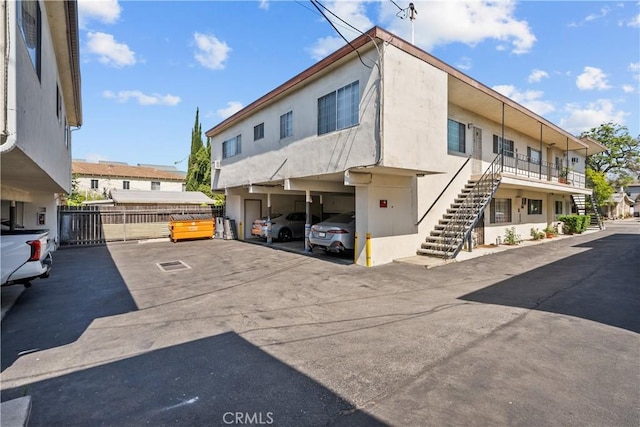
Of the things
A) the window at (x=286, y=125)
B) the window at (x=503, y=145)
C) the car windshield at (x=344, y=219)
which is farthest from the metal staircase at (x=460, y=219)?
the window at (x=286, y=125)

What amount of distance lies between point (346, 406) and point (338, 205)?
48.3 ft

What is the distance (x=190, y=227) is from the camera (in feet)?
56.5

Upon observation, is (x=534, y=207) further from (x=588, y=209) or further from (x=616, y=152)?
(x=616, y=152)

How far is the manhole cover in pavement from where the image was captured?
970 cm

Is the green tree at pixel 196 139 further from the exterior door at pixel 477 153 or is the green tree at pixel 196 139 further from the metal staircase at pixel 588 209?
the metal staircase at pixel 588 209

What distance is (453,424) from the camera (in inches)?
102

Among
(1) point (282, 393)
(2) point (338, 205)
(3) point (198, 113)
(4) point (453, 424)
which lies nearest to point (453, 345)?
(4) point (453, 424)

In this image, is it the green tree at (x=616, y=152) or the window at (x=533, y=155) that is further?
the green tree at (x=616, y=152)

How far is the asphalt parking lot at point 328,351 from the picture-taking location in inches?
110

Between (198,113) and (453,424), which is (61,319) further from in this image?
(198,113)

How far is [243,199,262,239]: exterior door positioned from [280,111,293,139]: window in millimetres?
7096

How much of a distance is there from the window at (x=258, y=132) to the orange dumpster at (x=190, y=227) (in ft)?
19.8

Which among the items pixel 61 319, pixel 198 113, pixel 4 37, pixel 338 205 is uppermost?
pixel 198 113

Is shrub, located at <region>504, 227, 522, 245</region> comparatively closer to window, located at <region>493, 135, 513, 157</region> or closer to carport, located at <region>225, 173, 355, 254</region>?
window, located at <region>493, 135, 513, 157</region>
